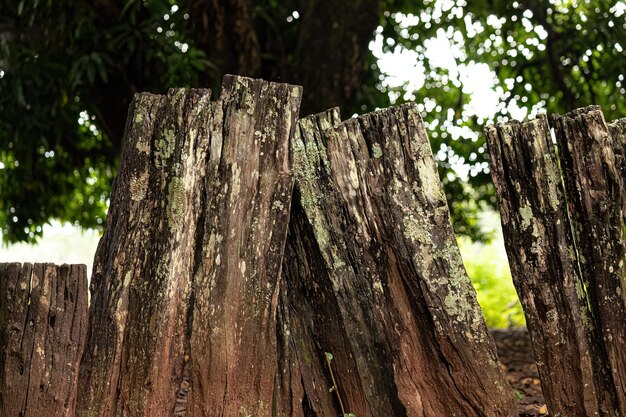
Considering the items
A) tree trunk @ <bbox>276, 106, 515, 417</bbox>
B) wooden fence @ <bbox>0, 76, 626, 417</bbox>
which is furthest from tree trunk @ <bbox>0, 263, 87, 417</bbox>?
tree trunk @ <bbox>276, 106, 515, 417</bbox>

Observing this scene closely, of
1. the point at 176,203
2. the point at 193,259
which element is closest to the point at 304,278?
the point at 193,259

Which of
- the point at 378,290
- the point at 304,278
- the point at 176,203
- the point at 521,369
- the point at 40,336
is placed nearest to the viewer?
the point at 40,336

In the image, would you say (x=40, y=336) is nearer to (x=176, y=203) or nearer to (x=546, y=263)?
(x=176, y=203)

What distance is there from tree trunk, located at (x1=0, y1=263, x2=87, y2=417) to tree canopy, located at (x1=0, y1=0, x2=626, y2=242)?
2.91 m

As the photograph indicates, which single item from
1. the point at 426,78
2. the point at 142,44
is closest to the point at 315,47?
the point at 142,44

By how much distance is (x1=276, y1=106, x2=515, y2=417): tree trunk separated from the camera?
340 centimetres

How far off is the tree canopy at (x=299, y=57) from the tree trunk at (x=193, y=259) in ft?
8.57

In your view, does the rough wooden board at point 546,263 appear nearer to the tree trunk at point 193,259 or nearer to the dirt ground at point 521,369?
the dirt ground at point 521,369

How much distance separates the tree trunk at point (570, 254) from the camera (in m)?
3.37

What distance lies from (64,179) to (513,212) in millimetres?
5867

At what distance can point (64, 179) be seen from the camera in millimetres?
8289

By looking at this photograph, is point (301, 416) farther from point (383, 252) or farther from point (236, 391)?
point (383, 252)

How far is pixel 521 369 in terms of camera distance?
19.2 ft

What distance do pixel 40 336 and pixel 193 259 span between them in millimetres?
656
